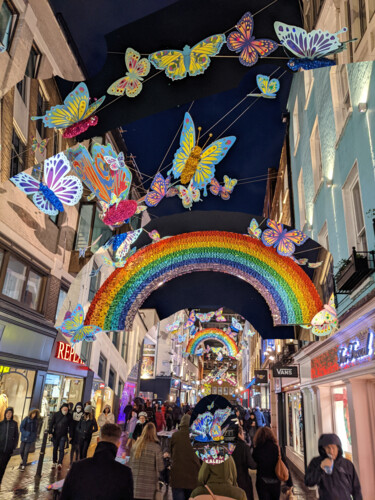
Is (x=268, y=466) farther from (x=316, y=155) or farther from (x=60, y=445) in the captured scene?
(x=316, y=155)

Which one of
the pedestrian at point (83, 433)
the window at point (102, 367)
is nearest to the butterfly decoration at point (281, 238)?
the pedestrian at point (83, 433)

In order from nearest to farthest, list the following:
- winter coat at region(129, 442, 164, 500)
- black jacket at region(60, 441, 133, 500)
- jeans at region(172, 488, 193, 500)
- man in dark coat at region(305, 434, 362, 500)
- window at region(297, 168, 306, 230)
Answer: black jacket at region(60, 441, 133, 500)
man in dark coat at region(305, 434, 362, 500)
winter coat at region(129, 442, 164, 500)
jeans at region(172, 488, 193, 500)
window at region(297, 168, 306, 230)

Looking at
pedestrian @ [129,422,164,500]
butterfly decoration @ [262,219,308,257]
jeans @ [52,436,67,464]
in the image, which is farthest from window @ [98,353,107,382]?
pedestrian @ [129,422,164,500]

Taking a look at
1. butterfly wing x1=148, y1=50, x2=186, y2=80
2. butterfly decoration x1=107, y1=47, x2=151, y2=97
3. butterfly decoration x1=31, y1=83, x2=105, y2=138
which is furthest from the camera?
butterfly decoration x1=107, y1=47, x2=151, y2=97

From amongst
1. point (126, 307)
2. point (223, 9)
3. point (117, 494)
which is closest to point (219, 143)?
point (223, 9)

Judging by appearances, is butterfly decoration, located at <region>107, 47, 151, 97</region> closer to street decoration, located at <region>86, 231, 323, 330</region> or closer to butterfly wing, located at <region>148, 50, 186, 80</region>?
butterfly wing, located at <region>148, 50, 186, 80</region>

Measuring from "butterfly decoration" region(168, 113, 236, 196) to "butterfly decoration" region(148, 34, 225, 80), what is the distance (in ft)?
4.46

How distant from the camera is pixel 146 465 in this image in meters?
5.31

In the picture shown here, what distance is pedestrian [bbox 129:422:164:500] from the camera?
518 cm

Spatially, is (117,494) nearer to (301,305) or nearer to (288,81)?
(301,305)

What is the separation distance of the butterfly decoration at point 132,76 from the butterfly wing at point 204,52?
80 centimetres

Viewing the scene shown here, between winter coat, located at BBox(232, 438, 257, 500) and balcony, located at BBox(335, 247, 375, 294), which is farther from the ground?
balcony, located at BBox(335, 247, 375, 294)

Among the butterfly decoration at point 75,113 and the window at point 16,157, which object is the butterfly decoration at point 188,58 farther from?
the window at point 16,157

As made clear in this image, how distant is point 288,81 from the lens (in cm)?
1536
